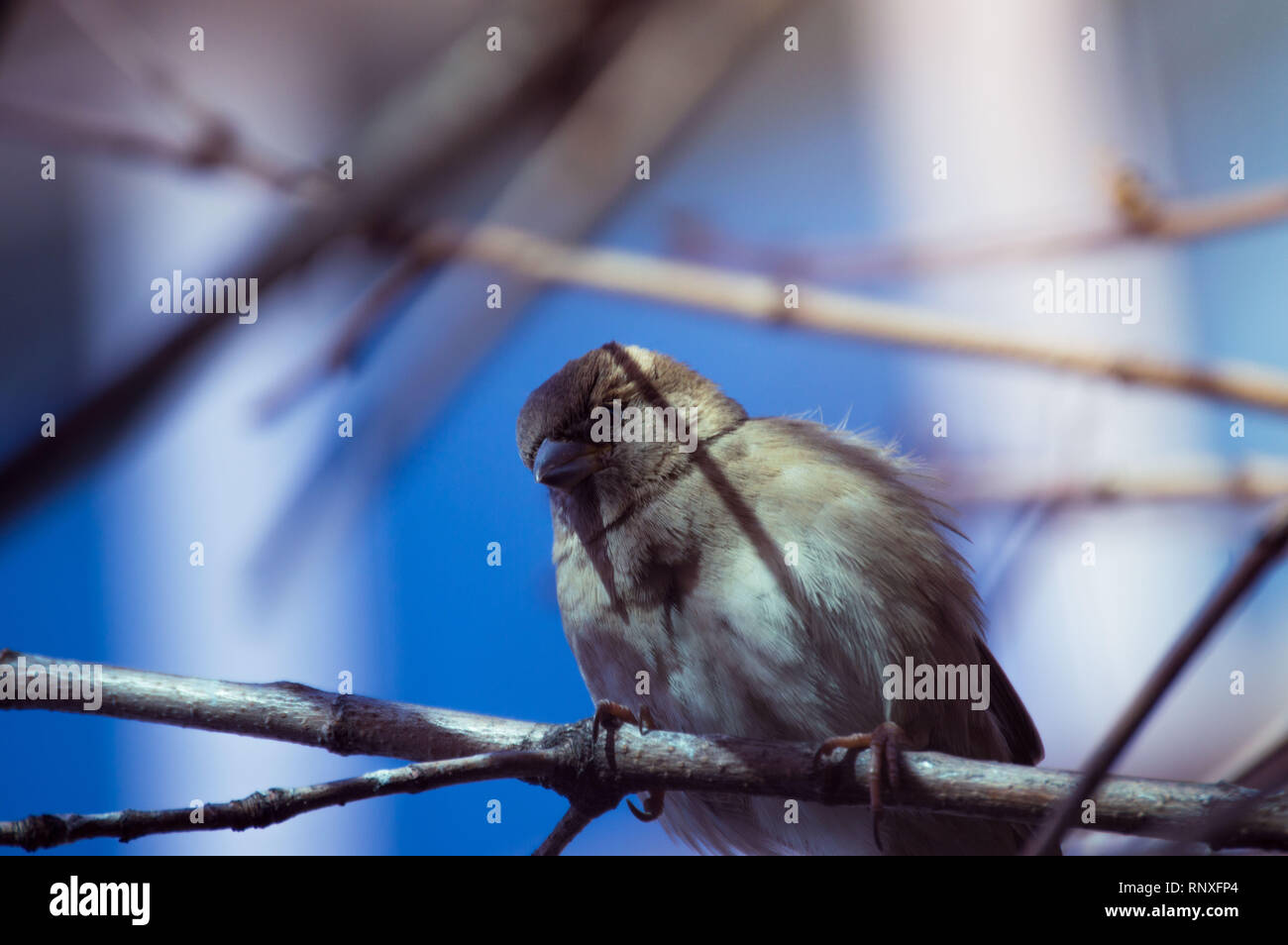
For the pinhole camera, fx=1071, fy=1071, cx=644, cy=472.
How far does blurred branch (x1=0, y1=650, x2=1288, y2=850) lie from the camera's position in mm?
1745

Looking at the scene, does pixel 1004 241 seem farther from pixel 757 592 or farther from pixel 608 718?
pixel 608 718

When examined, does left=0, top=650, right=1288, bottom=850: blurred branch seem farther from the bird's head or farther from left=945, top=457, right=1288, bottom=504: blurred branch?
the bird's head

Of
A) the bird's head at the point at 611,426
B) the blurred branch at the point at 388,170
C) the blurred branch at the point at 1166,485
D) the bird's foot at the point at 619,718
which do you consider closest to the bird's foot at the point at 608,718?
the bird's foot at the point at 619,718

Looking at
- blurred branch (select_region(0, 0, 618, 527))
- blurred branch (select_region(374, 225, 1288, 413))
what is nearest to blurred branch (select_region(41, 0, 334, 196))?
blurred branch (select_region(0, 0, 618, 527))

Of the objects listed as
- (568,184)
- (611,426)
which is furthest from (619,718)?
(568,184)

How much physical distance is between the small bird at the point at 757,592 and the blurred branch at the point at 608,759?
6.9 inches

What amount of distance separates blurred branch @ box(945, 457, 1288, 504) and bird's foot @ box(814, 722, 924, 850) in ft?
1.58

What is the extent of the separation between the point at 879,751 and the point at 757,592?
1.39 feet

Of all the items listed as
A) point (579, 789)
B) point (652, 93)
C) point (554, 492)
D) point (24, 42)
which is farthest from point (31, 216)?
point (652, 93)

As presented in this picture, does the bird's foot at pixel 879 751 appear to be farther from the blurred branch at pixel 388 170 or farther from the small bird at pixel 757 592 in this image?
the blurred branch at pixel 388 170

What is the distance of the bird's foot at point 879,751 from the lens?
1.96 meters

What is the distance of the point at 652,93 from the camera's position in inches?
25.9
